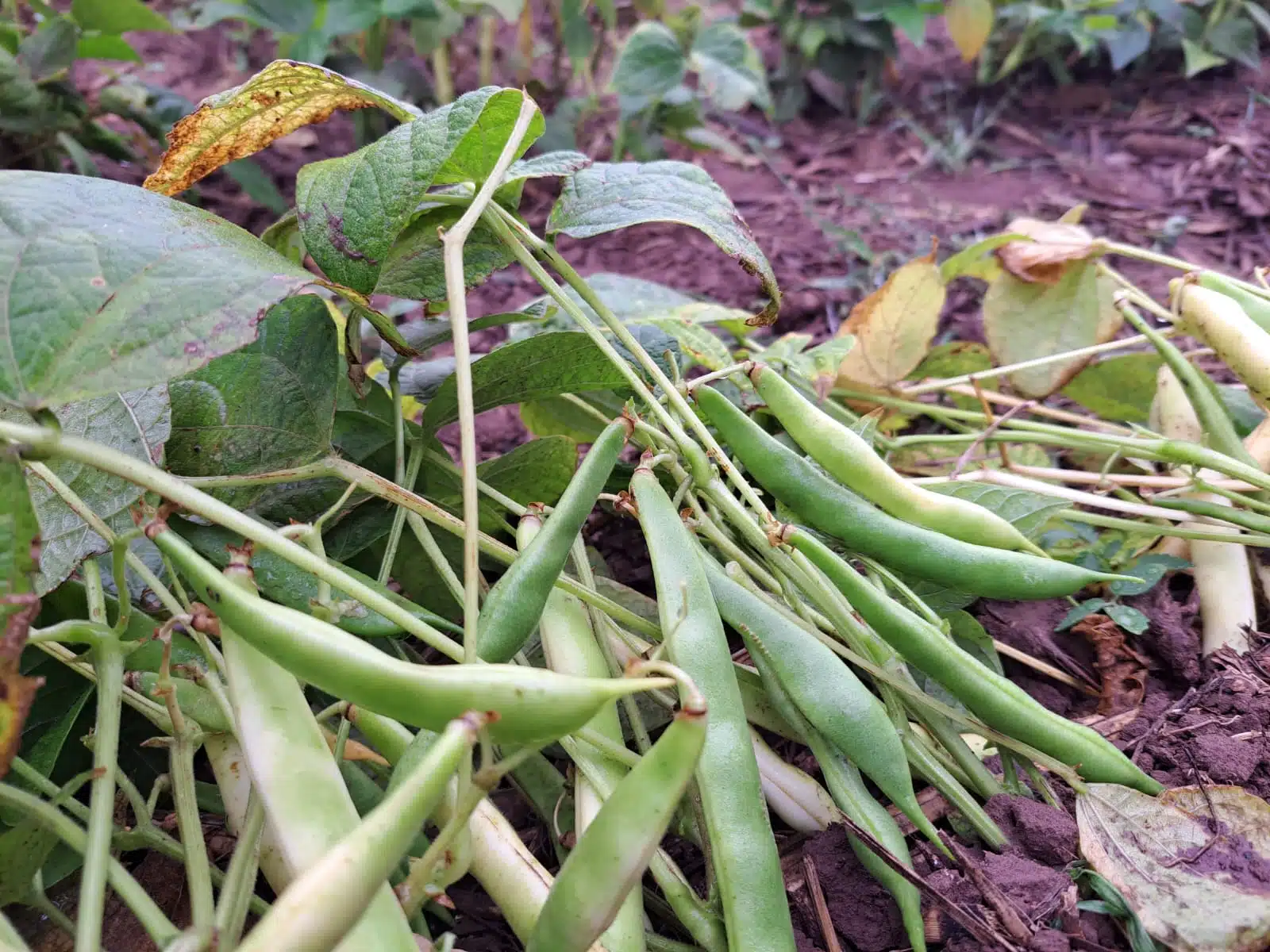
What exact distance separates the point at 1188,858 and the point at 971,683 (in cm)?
21

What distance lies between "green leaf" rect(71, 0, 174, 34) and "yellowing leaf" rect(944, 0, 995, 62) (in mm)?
2169

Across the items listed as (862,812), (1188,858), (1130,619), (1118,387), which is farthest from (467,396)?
(1118,387)

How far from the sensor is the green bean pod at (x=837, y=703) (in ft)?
2.50

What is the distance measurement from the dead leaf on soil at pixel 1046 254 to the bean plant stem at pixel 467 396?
978mm

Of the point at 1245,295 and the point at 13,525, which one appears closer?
the point at 13,525

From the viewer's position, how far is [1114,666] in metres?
1.06

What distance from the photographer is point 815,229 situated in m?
2.43

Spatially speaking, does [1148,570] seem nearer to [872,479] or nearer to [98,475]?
[872,479]

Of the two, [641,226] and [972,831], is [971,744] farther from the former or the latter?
[641,226]

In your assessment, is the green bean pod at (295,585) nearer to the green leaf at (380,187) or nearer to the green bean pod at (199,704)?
the green bean pod at (199,704)

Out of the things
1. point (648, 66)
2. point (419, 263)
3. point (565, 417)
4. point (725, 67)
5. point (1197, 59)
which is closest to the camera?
point (419, 263)

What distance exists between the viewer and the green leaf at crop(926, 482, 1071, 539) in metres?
1.04

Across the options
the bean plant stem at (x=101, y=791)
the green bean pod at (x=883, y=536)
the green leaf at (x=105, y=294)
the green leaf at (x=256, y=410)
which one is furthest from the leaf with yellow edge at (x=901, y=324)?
the bean plant stem at (x=101, y=791)

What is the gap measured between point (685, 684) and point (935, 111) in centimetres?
308
